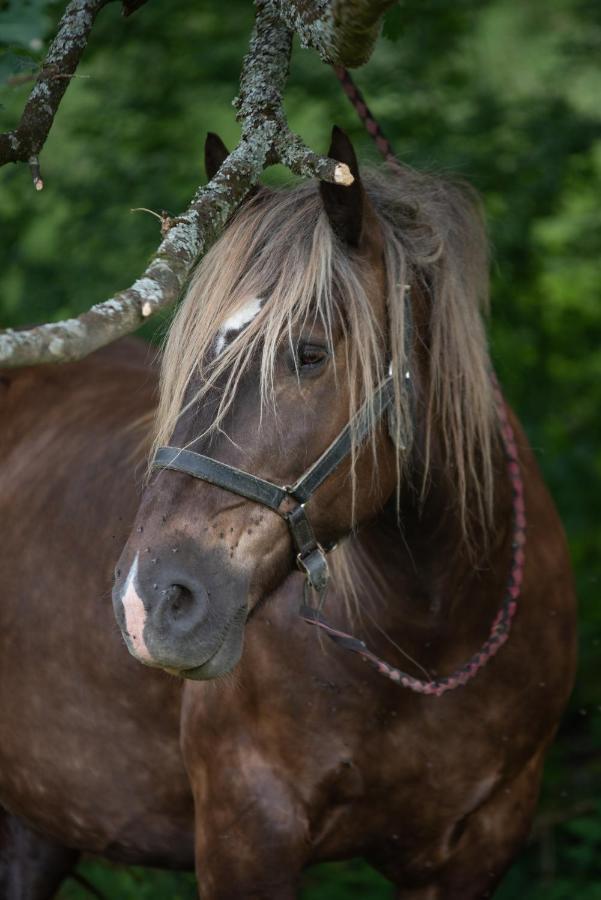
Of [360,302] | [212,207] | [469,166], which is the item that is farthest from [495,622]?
[469,166]

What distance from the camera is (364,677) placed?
7.72ft

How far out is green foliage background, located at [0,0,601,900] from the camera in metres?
4.17

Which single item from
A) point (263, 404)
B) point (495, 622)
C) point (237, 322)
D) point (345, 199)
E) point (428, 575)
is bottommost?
point (495, 622)

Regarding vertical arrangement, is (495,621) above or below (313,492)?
below

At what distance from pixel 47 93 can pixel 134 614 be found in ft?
2.70

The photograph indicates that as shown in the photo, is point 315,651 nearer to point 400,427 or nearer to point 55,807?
point 400,427

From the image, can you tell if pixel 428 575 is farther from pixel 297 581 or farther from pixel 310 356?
pixel 310 356

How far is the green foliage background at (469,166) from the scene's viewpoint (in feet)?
13.7

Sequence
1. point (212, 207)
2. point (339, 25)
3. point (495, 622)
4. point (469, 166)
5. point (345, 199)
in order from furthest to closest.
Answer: point (469, 166), point (495, 622), point (345, 199), point (212, 207), point (339, 25)

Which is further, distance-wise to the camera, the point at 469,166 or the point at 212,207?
the point at 469,166

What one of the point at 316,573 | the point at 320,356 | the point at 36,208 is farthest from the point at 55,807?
the point at 36,208

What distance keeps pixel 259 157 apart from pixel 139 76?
2.72 metres

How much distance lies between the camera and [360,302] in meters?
2.05

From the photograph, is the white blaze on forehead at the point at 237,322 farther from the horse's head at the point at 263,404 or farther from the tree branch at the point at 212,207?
the tree branch at the point at 212,207
